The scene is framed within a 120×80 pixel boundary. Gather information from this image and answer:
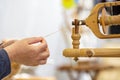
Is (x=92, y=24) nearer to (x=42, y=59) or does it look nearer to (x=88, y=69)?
(x=42, y=59)

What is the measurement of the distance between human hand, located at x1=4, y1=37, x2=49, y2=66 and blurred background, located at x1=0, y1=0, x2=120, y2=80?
1500mm

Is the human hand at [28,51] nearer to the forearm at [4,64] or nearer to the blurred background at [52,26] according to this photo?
the forearm at [4,64]

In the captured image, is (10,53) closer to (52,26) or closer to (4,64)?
(4,64)

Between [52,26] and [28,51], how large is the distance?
1925 mm

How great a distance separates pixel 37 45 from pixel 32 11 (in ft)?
5.97

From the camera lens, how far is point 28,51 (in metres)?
0.64

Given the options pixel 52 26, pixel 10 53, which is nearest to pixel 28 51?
pixel 10 53

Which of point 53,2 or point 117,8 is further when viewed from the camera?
point 53,2

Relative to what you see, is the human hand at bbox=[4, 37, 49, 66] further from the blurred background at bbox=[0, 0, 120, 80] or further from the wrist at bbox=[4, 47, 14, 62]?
the blurred background at bbox=[0, 0, 120, 80]

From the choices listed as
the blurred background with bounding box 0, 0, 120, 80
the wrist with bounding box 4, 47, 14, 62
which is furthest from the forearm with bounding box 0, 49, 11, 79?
the blurred background with bounding box 0, 0, 120, 80

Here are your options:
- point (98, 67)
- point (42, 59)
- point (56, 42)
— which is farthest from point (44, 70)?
point (42, 59)

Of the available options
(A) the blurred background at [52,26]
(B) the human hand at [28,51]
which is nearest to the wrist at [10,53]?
(B) the human hand at [28,51]

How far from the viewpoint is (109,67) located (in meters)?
2.26

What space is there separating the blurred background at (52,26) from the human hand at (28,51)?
1.50 meters
